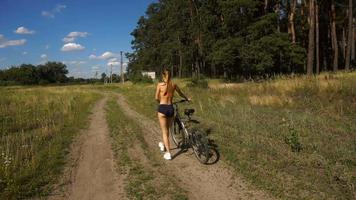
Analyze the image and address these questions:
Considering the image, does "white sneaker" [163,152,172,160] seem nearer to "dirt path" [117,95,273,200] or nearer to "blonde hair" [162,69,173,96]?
"dirt path" [117,95,273,200]

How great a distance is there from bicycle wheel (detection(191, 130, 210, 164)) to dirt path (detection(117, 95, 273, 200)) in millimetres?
163

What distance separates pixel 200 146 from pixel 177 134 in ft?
5.82

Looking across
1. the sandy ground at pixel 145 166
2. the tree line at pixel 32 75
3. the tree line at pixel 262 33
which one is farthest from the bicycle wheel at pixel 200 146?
the tree line at pixel 32 75

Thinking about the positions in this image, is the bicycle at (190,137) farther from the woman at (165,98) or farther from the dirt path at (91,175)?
the dirt path at (91,175)

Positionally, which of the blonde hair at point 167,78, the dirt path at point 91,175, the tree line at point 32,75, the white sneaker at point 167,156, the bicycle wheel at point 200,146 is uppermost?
the tree line at point 32,75

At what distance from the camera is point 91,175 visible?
7.43 m

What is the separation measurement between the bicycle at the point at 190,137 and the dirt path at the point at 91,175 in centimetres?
186

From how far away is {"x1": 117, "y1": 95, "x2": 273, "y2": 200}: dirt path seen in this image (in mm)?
5988

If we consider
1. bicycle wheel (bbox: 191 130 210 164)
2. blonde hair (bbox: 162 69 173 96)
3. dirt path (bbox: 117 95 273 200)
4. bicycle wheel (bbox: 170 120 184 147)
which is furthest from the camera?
bicycle wheel (bbox: 170 120 184 147)

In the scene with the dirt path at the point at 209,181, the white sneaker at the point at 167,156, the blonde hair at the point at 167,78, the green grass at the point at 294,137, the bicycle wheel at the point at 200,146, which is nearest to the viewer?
the dirt path at the point at 209,181

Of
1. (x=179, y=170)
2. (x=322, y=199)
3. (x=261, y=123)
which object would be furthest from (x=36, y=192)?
(x=261, y=123)

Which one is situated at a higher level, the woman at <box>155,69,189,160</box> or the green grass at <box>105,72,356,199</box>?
the woman at <box>155,69,189,160</box>

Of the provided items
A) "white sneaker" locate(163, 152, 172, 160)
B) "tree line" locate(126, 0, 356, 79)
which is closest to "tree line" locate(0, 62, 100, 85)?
"tree line" locate(126, 0, 356, 79)

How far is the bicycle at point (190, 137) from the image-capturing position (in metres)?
7.78
